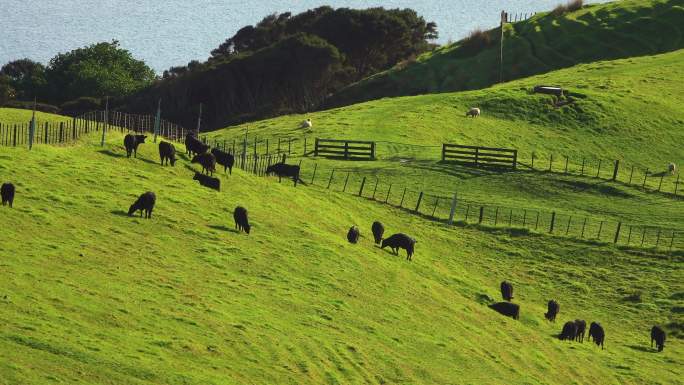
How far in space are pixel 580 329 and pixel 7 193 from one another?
25.7 meters

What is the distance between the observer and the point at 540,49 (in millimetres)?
146500

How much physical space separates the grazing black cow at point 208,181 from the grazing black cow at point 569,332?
18921mm

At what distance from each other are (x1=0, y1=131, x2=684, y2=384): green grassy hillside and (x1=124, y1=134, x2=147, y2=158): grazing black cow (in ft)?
1.96

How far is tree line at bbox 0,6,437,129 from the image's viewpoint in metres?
148

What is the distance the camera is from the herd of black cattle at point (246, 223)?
177 feet

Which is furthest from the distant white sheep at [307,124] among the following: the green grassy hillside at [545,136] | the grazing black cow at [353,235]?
the grazing black cow at [353,235]

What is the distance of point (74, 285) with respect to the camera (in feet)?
139

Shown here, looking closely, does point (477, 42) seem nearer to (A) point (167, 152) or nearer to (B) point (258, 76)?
(B) point (258, 76)

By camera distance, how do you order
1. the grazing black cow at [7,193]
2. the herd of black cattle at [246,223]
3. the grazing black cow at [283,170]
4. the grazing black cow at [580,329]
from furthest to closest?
the grazing black cow at [283,170]
the grazing black cow at [580,329]
the herd of black cattle at [246,223]
the grazing black cow at [7,193]

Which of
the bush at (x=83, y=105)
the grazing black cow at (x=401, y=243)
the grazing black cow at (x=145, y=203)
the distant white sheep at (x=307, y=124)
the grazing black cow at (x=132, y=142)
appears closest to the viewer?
the grazing black cow at (x=145, y=203)

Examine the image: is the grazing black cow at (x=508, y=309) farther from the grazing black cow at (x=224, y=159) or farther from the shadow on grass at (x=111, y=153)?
the shadow on grass at (x=111, y=153)

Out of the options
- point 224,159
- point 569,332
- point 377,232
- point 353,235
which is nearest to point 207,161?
point 224,159

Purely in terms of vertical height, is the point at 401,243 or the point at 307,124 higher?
the point at 307,124

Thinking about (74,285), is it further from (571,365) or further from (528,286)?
(528,286)
